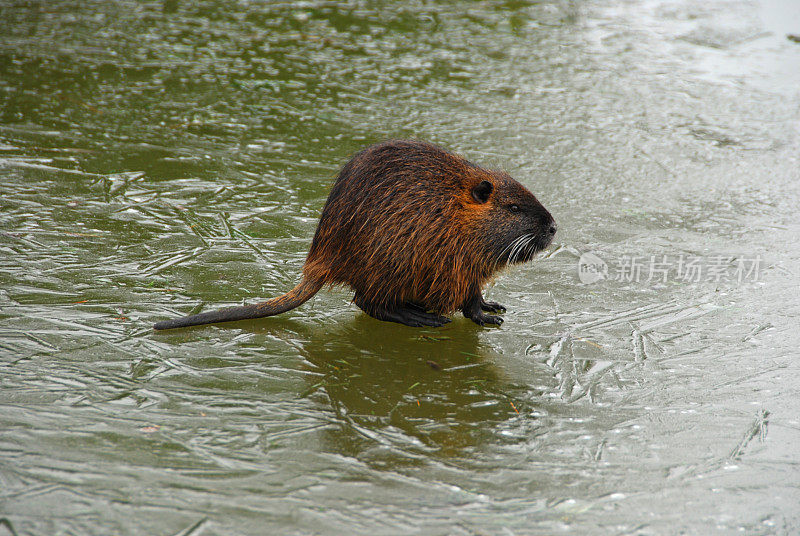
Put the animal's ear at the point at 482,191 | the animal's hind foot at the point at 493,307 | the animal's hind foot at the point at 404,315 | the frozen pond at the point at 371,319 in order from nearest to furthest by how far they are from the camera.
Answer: the frozen pond at the point at 371,319 < the animal's ear at the point at 482,191 < the animal's hind foot at the point at 404,315 < the animal's hind foot at the point at 493,307

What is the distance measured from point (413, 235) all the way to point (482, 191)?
1.47ft

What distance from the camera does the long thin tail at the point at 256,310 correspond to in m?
3.79

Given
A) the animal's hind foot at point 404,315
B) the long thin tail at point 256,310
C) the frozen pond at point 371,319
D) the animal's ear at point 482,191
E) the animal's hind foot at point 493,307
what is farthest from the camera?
the animal's hind foot at point 493,307

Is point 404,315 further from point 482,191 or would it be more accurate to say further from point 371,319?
point 482,191

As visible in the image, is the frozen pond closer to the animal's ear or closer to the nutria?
the nutria

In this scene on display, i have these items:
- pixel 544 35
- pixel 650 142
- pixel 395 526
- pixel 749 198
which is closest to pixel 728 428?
pixel 395 526

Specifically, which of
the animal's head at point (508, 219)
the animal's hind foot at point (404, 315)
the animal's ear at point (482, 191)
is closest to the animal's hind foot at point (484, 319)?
the animal's hind foot at point (404, 315)

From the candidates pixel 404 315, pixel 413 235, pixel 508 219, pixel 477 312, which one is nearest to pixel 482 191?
pixel 508 219

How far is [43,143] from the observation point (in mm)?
5910

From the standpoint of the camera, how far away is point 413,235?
12.7 feet

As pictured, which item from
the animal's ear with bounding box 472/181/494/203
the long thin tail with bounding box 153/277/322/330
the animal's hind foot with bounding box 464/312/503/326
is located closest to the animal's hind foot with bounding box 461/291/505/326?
the animal's hind foot with bounding box 464/312/503/326

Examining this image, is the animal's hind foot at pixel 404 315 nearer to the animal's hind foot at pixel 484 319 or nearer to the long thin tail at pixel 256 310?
the animal's hind foot at pixel 484 319

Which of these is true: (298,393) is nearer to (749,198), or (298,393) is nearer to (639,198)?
(639,198)

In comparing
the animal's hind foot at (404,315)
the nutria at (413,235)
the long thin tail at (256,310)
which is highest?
the nutria at (413,235)
